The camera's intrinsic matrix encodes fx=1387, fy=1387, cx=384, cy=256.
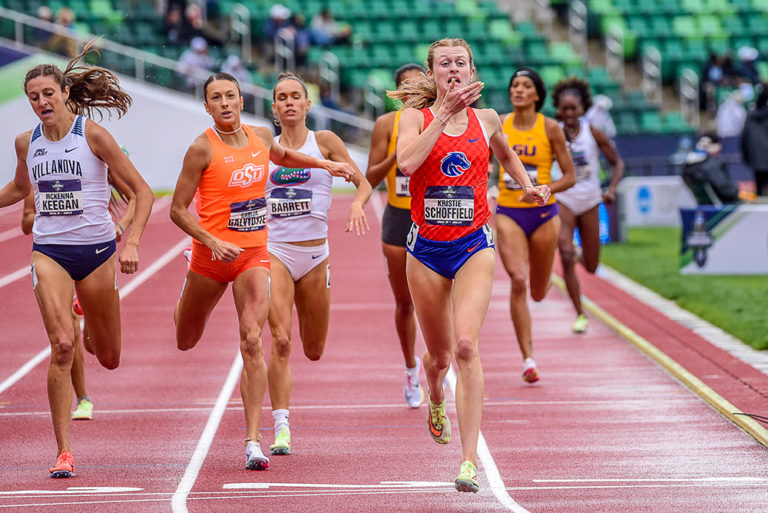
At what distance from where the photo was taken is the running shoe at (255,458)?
303 inches

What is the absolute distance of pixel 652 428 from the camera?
8.98 m

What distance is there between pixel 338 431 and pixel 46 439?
1.88m

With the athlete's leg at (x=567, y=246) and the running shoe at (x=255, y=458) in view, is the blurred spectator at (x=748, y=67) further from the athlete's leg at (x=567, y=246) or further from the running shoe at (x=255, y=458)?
the running shoe at (x=255, y=458)

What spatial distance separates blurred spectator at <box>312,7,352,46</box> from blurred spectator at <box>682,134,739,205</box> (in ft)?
44.8

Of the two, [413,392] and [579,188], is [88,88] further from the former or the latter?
[579,188]

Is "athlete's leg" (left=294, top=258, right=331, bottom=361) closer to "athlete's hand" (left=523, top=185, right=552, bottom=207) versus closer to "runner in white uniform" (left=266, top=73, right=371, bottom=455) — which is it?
"runner in white uniform" (left=266, top=73, right=371, bottom=455)

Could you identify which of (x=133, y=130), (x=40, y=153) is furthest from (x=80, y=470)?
(x=133, y=130)

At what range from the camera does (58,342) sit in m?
7.63

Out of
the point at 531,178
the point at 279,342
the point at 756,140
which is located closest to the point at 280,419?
the point at 279,342

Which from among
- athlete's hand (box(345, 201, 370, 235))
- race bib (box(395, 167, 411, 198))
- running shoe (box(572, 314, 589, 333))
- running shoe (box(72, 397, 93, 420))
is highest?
race bib (box(395, 167, 411, 198))

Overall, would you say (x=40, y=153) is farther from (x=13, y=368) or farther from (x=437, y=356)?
(x=13, y=368)

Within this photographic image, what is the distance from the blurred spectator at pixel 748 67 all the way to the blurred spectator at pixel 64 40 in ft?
50.9

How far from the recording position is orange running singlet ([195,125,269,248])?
8.04 m

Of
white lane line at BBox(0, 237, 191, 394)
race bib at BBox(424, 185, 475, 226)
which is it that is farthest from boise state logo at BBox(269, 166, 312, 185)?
white lane line at BBox(0, 237, 191, 394)
